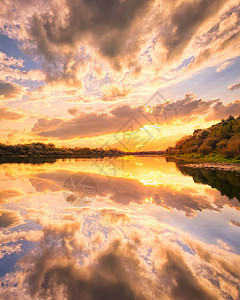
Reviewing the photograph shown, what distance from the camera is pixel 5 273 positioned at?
9.68 ft

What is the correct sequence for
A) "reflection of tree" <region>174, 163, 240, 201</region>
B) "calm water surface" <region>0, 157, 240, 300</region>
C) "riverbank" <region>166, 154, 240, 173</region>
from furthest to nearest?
"riverbank" <region>166, 154, 240, 173</region>
"reflection of tree" <region>174, 163, 240, 201</region>
"calm water surface" <region>0, 157, 240, 300</region>

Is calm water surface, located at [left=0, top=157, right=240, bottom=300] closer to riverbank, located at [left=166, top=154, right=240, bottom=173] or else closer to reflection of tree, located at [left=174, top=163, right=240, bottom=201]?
reflection of tree, located at [left=174, top=163, right=240, bottom=201]

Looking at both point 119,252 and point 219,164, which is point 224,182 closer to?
point 119,252

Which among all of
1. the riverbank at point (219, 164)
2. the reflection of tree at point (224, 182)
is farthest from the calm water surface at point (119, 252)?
the riverbank at point (219, 164)

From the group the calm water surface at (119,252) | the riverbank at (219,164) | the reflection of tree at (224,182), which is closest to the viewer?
the calm water surface at (119,252)

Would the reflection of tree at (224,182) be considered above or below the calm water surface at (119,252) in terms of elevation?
below

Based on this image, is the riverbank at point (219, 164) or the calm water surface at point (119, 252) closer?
the calm water surface at point (119, 252)

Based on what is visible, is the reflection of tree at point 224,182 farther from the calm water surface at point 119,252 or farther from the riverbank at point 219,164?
the riverbank at point 219,164

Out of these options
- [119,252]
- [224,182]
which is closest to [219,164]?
[224,182]

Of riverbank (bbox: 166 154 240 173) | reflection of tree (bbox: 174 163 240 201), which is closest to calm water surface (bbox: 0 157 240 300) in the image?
reflection of tree (bbox: 174 163 240 201)

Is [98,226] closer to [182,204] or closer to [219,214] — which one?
[182,204]

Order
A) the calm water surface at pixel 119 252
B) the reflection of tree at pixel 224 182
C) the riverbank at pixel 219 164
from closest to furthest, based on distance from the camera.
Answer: the calm water surface at pixel 119 252 < the reflection of tree at pixel 224 182 < the riverbank at pixel 219 164

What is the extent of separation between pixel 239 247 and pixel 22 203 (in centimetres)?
821

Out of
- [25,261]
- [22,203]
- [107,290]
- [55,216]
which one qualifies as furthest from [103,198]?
[107,290]
